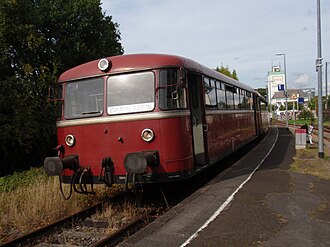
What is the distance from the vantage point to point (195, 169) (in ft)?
27.6

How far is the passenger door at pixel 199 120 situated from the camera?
9.03m

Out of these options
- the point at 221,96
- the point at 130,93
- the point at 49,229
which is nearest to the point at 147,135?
the point at 130,93

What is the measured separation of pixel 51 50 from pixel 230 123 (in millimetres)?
11878

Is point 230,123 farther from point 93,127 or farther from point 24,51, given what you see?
point 24,51

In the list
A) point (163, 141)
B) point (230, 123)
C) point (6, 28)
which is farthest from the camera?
point (6, 28)

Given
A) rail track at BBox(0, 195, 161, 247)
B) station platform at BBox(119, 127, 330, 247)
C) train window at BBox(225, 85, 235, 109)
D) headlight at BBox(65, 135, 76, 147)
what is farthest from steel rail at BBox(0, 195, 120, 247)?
train window at BBox(225, 85, 235, 109)

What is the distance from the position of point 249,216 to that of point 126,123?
288 centimetres

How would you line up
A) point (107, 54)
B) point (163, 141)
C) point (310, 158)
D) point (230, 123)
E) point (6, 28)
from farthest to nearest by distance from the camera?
point (107, 54)
point (6, 28)
point (310, 158)
point (230, 123)
point (163, 141)

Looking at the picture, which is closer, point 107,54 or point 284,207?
point 284,207

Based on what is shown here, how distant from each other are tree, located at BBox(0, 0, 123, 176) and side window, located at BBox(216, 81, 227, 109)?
28.2 ft

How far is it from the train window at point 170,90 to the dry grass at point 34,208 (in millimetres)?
3016

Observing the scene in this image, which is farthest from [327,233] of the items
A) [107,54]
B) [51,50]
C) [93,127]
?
[107,54]

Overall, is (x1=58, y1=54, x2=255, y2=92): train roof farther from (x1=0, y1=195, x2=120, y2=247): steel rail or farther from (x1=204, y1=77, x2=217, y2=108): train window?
(x1=0, y1=195, x2=120, y2=247): steel rail

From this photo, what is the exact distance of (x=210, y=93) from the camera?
33.1 ft
